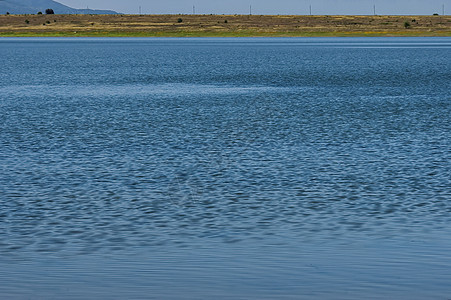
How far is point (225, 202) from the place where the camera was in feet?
66.0

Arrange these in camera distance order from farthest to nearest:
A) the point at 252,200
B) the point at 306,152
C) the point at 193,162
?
the point at 306,152, the point at 193,162, the point at 252,200

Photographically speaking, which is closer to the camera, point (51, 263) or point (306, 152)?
point (51, 263)

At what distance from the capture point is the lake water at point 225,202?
1350cm

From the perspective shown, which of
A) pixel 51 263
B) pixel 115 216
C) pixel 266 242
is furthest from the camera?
pixel 115 216

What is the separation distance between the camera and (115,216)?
18.5 meters

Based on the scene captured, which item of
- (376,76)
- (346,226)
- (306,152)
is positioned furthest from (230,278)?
(376,76)

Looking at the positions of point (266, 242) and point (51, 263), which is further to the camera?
point (266, 242)

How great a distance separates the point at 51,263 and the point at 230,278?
10.0ft

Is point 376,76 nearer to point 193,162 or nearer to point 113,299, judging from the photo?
point 193,162

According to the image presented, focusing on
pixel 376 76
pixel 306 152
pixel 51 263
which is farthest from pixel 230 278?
pixel 376 76

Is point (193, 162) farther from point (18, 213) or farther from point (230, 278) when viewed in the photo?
point (230, 278)

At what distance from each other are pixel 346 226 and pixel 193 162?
9.94 metres

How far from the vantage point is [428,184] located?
72.9ft

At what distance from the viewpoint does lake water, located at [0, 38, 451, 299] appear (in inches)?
531
